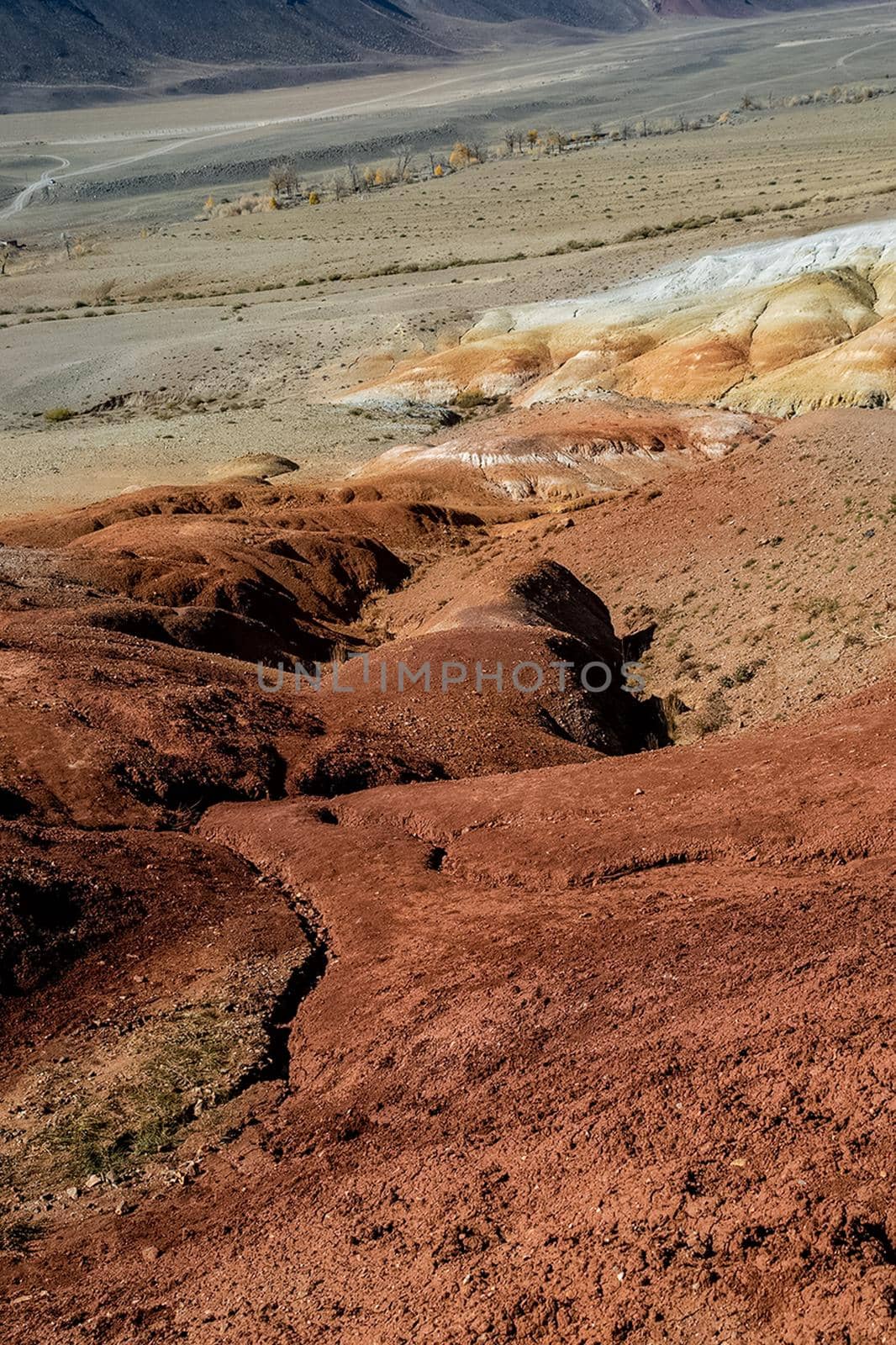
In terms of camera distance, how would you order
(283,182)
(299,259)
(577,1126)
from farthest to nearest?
(283,182) → (299,259) → (577,1126)

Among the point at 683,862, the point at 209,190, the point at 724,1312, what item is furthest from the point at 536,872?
the point at 209,190

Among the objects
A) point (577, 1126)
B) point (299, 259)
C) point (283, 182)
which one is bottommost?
point (577, 1126)

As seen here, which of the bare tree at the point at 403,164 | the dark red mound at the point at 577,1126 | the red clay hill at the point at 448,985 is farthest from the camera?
the bare tree at the point at 403,164

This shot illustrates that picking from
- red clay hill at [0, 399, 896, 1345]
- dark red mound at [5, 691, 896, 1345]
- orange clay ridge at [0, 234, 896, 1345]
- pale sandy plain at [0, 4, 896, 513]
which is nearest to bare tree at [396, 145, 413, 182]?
pale sandy plain at [0, 4, 896, 513]

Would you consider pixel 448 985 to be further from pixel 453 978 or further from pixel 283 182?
pixel 283 182

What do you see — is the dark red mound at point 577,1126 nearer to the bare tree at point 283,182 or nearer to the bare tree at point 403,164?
the bare tree at point 283,182

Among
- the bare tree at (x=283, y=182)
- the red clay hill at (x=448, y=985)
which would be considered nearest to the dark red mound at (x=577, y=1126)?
the red clay hill at (x=448, y=985)

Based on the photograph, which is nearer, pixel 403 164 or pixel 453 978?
pixel 453 978

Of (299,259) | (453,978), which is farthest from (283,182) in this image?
(453,978)
